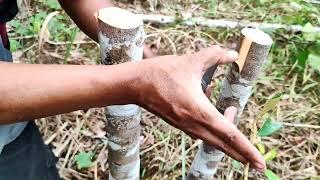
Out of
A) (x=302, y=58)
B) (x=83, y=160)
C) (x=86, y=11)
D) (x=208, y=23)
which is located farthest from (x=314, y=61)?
(x=86, y=11)

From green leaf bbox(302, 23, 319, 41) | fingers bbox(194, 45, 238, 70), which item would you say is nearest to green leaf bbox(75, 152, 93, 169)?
fingers bbox(194, 45, 238, 70)

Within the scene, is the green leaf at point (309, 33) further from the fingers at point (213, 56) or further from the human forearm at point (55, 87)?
the human forearm at point (55, 87)

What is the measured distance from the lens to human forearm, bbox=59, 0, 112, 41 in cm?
115

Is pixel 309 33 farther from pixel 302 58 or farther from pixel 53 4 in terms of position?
pixel 53 4

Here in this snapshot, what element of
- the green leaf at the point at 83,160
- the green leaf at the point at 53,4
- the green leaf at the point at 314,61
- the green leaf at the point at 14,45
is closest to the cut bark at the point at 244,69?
the green leaf at the point at 83,160

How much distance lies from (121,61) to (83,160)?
73cm

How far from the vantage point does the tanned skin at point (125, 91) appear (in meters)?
0.76

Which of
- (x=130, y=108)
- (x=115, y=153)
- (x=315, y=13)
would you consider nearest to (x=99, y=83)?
(x=130, y=108)

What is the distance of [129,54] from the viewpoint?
916 mm

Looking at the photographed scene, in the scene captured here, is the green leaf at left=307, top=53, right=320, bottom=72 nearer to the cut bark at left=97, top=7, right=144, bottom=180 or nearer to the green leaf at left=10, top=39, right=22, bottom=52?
the cut bark at left=97, top=7, right=144, bottom=180

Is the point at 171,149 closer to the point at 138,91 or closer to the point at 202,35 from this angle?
the point at 202,35

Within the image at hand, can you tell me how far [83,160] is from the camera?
158cm

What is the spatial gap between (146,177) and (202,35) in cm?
74

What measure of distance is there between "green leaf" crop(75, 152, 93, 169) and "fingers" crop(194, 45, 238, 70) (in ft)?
2.75
